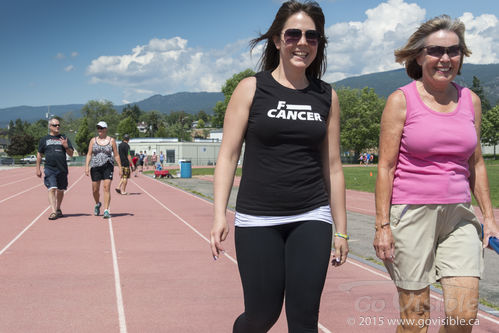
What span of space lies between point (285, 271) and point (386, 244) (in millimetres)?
629

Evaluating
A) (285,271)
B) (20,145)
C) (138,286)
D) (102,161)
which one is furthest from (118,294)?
(20,145)

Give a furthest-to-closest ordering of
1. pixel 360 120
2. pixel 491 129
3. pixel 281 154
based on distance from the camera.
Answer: pixel 491 129, pixel 360 120, pixel 281 154

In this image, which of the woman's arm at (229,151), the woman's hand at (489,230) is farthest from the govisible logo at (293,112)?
the woman's hand at (489,230)

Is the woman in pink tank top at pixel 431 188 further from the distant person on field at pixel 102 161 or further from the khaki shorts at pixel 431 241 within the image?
the distant person on field at pixel 102 161

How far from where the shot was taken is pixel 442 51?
315 centimetres

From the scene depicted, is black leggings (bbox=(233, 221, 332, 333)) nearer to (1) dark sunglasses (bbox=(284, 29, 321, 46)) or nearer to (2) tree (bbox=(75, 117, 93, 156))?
(1) dark sunglasses (bbox=(284, 29, 321, 46))

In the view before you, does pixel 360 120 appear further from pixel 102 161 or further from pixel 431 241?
pixel 431 241

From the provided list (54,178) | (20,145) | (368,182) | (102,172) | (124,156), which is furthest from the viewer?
(20,145)

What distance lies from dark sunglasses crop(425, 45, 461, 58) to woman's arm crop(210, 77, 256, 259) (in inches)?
41.3

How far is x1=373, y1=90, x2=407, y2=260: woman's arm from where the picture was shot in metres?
3.08

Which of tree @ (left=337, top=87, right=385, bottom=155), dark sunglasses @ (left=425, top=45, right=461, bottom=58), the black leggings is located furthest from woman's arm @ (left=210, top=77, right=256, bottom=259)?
tree @ (left=337, top=87, right=385, bottom=155)

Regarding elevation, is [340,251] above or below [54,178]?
above

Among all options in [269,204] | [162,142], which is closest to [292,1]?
[269,204]

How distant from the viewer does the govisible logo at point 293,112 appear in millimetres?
2768
